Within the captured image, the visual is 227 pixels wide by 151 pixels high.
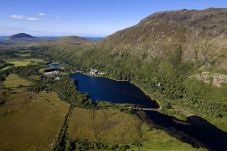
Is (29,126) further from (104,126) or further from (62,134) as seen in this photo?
(104,126)

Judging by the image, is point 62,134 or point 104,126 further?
point 104,126

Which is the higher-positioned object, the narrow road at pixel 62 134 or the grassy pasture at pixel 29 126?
the narrow road at pixel 62 134

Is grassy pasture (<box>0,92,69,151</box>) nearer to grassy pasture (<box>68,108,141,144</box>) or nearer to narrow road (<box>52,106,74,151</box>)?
narrow road (<box>52,106,74,151</box>)

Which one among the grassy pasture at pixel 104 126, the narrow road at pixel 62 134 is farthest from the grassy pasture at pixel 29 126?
the grassy pasture at pixel 104 126

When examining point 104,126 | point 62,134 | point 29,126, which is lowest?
point 29,126

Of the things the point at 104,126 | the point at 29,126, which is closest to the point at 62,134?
the point at 29,126

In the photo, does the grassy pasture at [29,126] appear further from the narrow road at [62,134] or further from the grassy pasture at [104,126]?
the grassy pasture at [104,126]

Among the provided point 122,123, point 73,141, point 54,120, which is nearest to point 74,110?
point 54,120

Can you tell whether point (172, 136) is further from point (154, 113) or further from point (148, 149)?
point (154, 113)

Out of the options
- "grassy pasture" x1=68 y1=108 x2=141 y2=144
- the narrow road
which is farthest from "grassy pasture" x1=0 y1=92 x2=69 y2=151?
"grassy pasture" x1=68 y1=108 x2=141 y2=144
